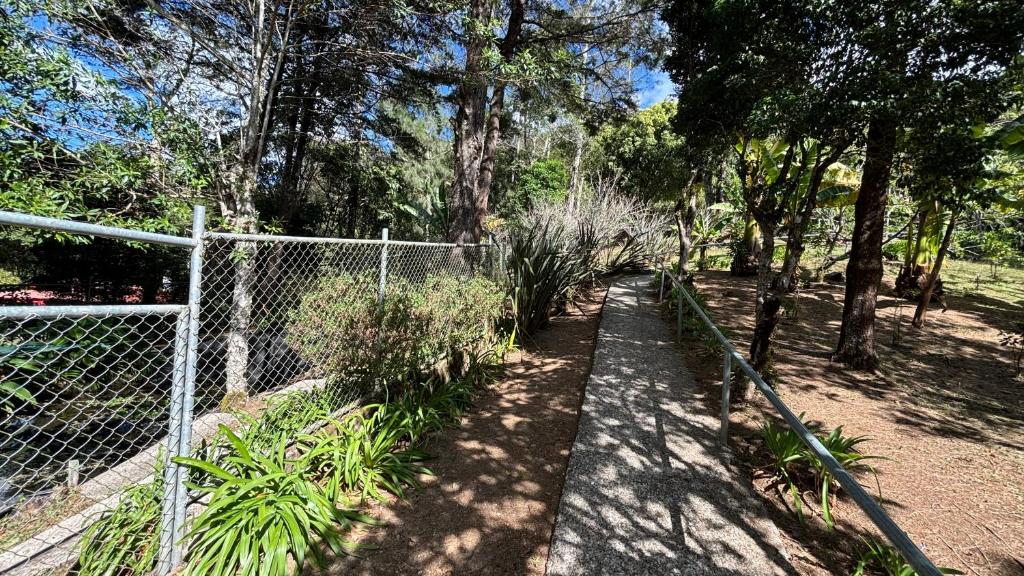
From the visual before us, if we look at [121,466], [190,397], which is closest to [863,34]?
[190,397]

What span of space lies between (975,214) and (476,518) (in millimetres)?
12128

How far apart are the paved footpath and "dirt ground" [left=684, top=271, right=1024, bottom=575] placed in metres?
0.26

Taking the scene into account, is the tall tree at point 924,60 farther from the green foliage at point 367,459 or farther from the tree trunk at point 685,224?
the tree trunk at point 685,224

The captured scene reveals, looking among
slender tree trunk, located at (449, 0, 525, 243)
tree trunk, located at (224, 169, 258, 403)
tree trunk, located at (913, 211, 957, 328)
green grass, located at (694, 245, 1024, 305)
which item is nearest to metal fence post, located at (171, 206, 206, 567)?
tree trunk, located at (224, 169, 258, 403)

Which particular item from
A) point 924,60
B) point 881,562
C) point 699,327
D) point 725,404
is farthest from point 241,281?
point 924,60

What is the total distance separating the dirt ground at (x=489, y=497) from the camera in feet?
7.39

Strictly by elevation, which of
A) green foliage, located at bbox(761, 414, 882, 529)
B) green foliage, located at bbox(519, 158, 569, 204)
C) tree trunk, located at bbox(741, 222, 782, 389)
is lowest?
green foliage, located at bbox(761, 414, 882, 529)

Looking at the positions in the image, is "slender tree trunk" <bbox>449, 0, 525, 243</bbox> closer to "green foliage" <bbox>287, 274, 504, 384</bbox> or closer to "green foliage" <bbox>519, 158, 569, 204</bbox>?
"green foliage" <bbox>287, 274, 504, 384</bbox>

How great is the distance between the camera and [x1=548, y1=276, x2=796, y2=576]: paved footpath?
217 centimetres

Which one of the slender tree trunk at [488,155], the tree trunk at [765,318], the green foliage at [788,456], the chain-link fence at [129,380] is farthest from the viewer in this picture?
the slender tree trunk at [488,155]

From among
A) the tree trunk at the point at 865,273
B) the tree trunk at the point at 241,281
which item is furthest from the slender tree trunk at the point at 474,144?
the tree trunk at the point at 865,273

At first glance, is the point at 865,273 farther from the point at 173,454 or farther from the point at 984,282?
the point at 984,282

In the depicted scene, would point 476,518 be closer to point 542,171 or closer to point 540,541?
point 540,541

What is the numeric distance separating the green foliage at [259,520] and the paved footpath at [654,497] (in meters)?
1.31
